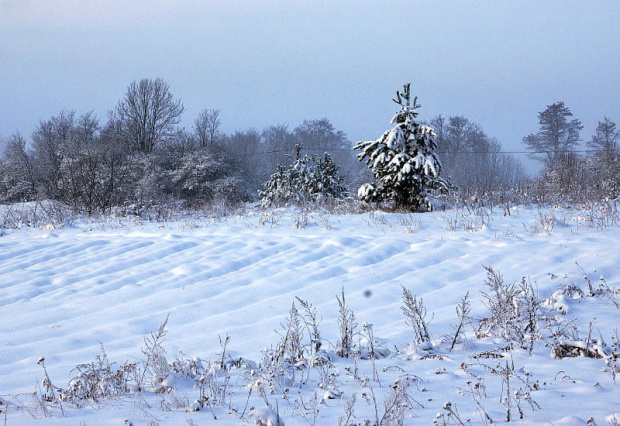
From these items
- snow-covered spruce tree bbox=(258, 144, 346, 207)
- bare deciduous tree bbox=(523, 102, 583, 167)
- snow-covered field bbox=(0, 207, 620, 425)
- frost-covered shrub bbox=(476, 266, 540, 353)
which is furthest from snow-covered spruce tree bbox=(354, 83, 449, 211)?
bare deciduous tree bbox=(523, 102, 583, 167)

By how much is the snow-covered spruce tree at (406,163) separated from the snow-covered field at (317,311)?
115 inches

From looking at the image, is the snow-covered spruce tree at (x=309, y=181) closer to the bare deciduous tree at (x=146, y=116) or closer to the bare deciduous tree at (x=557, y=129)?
the bare deciduous tree at (x=146, y=116)

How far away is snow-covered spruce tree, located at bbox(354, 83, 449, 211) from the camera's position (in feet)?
38.4

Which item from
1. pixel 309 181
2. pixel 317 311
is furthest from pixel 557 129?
pixel 317 311

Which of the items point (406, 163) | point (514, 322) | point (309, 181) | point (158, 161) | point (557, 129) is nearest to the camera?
point (514, 322)

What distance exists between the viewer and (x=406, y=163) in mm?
11609

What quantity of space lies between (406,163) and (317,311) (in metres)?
8.17

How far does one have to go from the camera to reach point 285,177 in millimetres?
27219

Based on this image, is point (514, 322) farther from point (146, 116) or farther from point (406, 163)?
point (146, 116)

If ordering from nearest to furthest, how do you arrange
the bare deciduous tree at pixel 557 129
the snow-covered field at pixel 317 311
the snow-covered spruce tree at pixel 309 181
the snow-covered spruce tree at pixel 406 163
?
the snow-covered field at pixel 317 311
the snow-covered spruce tree at pixel 406 163
the snow-covered spruce tree at pixel 309 181
the bare deciduous tree at pixel 557 129

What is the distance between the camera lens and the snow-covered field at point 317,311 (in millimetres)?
2068

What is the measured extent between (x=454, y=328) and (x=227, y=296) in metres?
2.44

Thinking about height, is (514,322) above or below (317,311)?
above

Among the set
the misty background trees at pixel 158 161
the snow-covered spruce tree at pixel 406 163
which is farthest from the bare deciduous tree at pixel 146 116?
the snow-covered spruce tree at pixel 406 163
